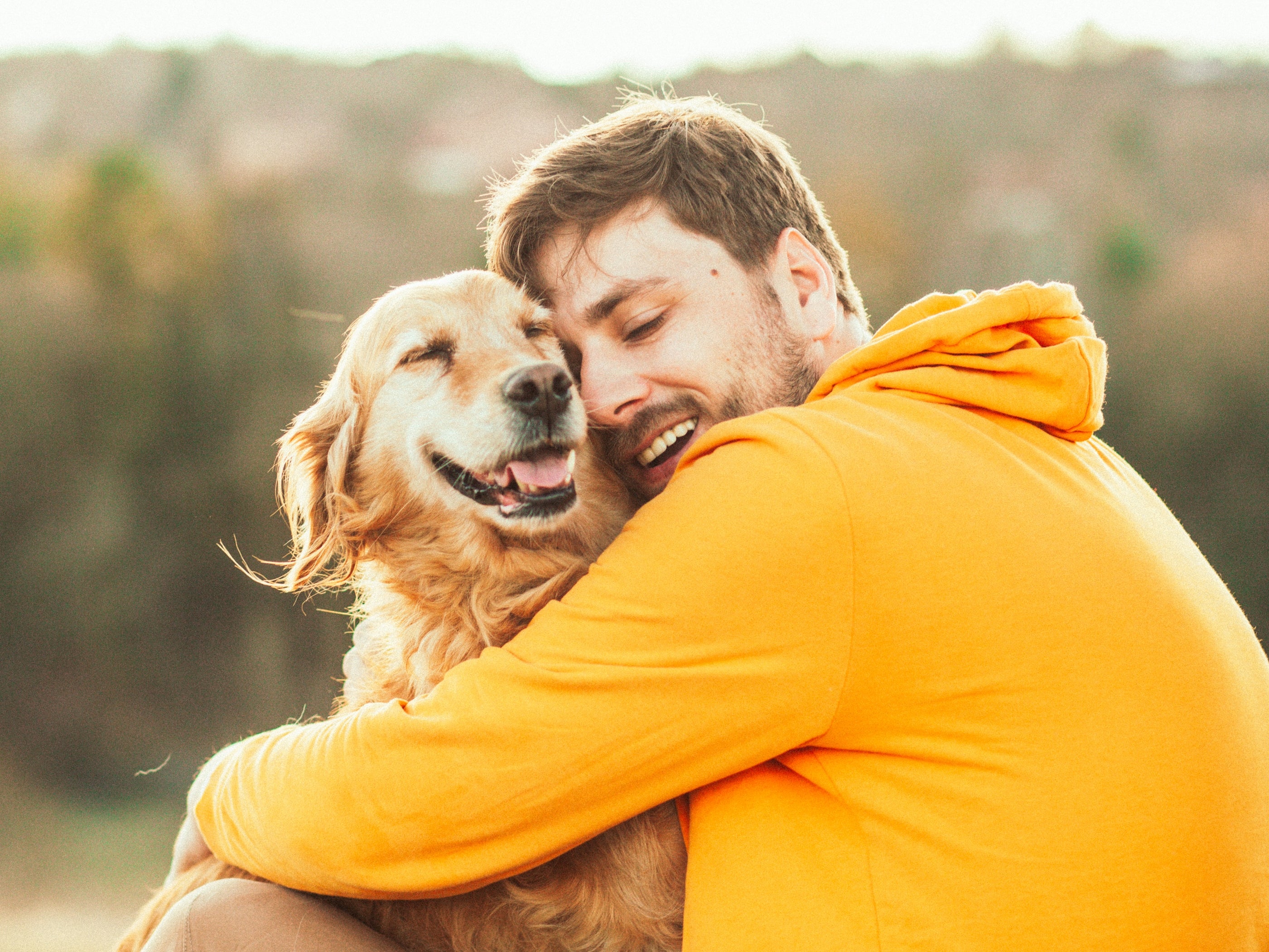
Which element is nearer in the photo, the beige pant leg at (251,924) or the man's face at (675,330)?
the beige pant leg at (251,924)

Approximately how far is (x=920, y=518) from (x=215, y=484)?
9.09 m

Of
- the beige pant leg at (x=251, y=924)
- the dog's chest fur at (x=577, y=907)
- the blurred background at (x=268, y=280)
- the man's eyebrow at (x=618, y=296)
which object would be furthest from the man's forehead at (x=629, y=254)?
the blurred background at (x=268, y=280)

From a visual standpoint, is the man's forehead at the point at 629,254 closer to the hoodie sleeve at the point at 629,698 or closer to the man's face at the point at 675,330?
the man's face at the point at 675,330

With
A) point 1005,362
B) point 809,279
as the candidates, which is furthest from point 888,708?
point 809,279

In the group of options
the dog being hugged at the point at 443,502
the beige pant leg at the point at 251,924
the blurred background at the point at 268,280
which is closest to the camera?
the beige pant leg at the point at 251,924

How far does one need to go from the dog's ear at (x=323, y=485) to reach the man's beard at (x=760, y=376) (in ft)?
2.31

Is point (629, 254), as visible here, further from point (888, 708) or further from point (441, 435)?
point (888, 708)

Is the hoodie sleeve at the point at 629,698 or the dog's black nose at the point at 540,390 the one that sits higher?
the dog's black nose at the point at 540,390

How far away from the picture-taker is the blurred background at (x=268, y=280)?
8.95 meters

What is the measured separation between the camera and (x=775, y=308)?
7.31ft

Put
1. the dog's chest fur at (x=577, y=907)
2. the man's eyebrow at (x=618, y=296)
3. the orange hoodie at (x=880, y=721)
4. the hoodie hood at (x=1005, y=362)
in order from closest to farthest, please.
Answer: the orange hoodie at (x=880, y=721) → the hoodie hood at (x=1005, y=362) → the dog's chest fur at (x=577, y=907) → the man's eyebrow at (x=618, y=296)

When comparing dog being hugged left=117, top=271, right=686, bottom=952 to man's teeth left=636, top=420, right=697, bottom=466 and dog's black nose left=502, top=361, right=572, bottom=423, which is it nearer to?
dog's black nose left=502, top=361, right=572, bottom=423

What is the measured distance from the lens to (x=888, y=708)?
4.67 feet

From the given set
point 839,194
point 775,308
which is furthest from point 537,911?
point 839,194
